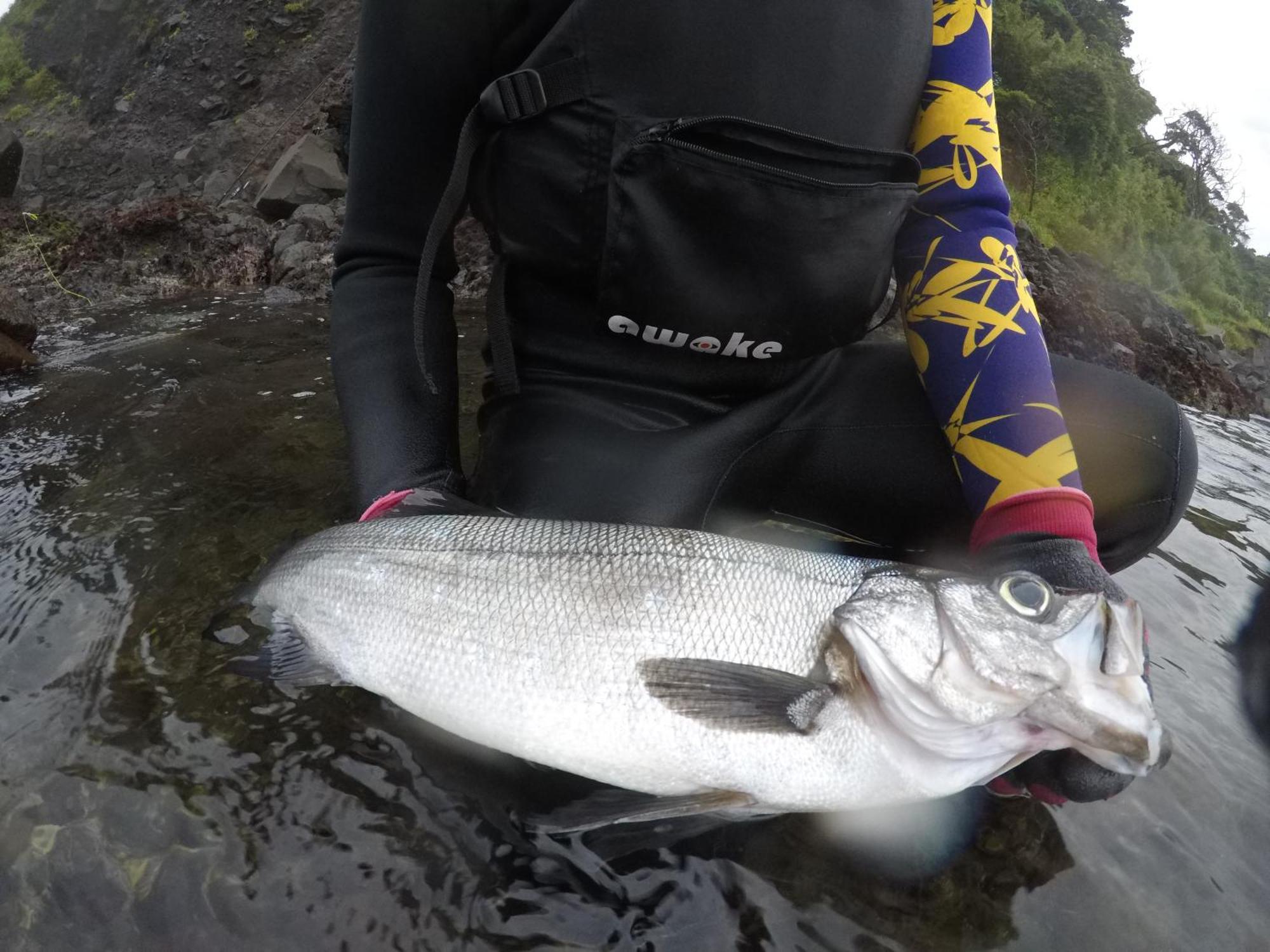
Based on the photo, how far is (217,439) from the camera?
335 centimetres

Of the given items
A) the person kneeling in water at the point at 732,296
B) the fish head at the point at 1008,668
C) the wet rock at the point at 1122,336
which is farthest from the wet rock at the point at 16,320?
the wet rock at the point at 1122,336

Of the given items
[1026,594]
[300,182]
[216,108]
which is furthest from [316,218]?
[216,108]

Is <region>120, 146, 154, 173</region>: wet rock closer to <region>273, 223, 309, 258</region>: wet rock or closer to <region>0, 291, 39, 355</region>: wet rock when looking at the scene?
<region>273, 223, 309, 258</region>: wet rock

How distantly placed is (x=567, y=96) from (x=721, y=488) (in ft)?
3.96

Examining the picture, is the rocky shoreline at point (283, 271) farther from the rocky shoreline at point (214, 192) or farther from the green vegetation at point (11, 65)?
the green vegetation at point (11, 65)

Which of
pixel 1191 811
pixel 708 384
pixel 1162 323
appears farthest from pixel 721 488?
pixel 1162 323

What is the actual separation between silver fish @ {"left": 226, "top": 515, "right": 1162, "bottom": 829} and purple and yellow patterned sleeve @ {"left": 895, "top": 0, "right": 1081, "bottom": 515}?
625mm

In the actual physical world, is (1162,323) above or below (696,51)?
below

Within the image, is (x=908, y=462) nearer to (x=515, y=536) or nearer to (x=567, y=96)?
(x=515, y=536)

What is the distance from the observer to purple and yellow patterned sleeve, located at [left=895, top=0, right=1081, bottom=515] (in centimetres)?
204

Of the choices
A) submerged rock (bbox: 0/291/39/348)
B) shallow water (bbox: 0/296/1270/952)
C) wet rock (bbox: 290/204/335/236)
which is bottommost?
wet rock (bbox: 290/204/335/236)

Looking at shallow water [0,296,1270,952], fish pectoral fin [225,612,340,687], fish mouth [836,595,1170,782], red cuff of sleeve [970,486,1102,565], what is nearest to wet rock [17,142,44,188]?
shallow water [0,296,1270,952]

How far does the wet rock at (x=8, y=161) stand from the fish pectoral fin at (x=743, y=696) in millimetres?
16041

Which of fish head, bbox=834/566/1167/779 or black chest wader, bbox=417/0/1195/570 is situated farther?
black chest wader, bbox=417/0/1195/570
